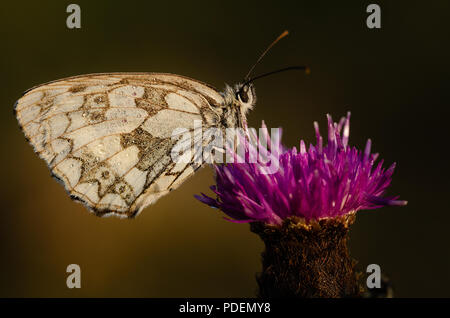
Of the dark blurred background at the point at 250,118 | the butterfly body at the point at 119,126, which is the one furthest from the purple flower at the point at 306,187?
the dark blurred background at the point at 250,118

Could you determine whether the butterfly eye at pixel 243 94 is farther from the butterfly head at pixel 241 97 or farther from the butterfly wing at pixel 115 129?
the butterfly wing at pixel 115 129

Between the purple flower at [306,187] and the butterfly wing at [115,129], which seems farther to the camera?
the butterfly wing at [115,129]

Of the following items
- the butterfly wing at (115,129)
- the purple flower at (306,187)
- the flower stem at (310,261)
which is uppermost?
the butterfly wing at (115,129)

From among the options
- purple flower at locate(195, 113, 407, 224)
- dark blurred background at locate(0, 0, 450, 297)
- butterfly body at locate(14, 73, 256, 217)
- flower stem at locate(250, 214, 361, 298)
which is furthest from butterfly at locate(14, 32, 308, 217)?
dark blurred background at locate(0, 0, 450, 297)

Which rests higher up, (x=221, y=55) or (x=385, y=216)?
(x=221, y=55)

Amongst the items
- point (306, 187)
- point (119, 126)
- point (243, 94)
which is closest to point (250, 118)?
point (243, 94)

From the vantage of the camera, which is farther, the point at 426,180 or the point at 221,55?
the point at 221,55
